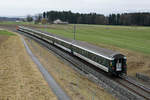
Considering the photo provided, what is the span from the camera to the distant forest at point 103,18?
123637 mm

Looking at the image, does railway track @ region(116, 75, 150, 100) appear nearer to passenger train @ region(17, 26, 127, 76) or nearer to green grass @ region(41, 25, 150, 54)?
passenger train @ region(17, 26, 127, 76)

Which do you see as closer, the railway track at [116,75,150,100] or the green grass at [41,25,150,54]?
the railway track at [116,75,150,100]

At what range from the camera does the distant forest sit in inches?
4868

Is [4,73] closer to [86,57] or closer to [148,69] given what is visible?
[86,57]

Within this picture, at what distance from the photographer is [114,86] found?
17.5 metres

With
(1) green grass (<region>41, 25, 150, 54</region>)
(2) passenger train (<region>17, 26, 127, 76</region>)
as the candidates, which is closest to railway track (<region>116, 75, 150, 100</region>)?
(2) passenger train (<region>17, 26, 127, 76</region>)

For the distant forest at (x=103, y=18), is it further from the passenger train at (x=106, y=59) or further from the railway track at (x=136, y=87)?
the railway track at (x=136, y=87)

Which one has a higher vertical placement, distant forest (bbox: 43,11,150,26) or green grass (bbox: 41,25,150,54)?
distant forest (bbox: 43,11,150,26)

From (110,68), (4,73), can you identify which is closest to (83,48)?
(110,68)

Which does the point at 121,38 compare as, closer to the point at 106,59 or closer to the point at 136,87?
the point at 106,59

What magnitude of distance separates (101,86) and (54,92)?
6.36 meters

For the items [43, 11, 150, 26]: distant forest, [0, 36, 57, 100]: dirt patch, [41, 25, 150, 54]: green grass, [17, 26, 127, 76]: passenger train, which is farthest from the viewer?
[43, 11, 150, 26]: distant forest

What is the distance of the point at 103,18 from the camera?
15125 centimetres

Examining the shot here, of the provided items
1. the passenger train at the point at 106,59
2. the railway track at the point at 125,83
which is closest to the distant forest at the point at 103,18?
the passenger train at the point at 106,59
